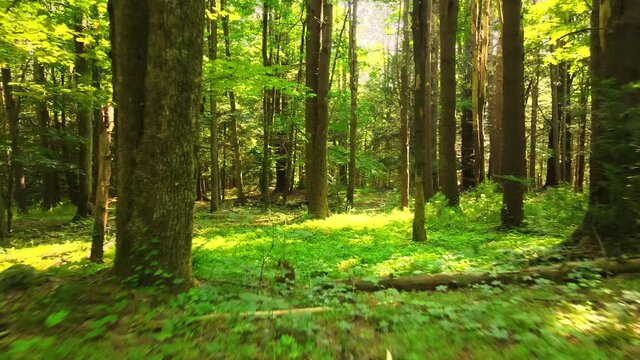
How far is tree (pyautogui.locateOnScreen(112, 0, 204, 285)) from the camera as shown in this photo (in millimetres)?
5098

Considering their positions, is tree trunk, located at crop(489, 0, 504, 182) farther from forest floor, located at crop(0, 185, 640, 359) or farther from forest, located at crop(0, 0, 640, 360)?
forest floor, located at crop(0, 185, 640, 359)

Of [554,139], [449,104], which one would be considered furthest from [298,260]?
[554,139]

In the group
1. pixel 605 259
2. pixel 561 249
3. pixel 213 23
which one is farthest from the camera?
pixel 213 23

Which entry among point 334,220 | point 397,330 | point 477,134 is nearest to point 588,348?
point 397,330

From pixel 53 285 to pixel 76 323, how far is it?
40.6 inches

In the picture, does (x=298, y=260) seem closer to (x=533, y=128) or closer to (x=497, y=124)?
(x=497, y=124)

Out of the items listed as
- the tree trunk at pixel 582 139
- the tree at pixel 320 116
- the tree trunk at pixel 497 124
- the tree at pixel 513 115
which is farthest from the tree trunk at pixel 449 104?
the tree trunk at pixel 582 139

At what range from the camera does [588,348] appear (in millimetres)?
3580

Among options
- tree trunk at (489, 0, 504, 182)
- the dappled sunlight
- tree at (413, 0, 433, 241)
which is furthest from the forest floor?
tree trunk at (489, 0, 504, 182)

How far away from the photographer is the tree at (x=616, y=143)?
19.3ft

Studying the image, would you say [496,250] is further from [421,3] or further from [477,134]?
[477,134]

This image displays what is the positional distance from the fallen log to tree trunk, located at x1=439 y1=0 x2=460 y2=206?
8867 millimetres

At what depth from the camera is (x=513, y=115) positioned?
1117cm

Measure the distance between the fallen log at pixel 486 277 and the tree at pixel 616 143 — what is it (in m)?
0.28
